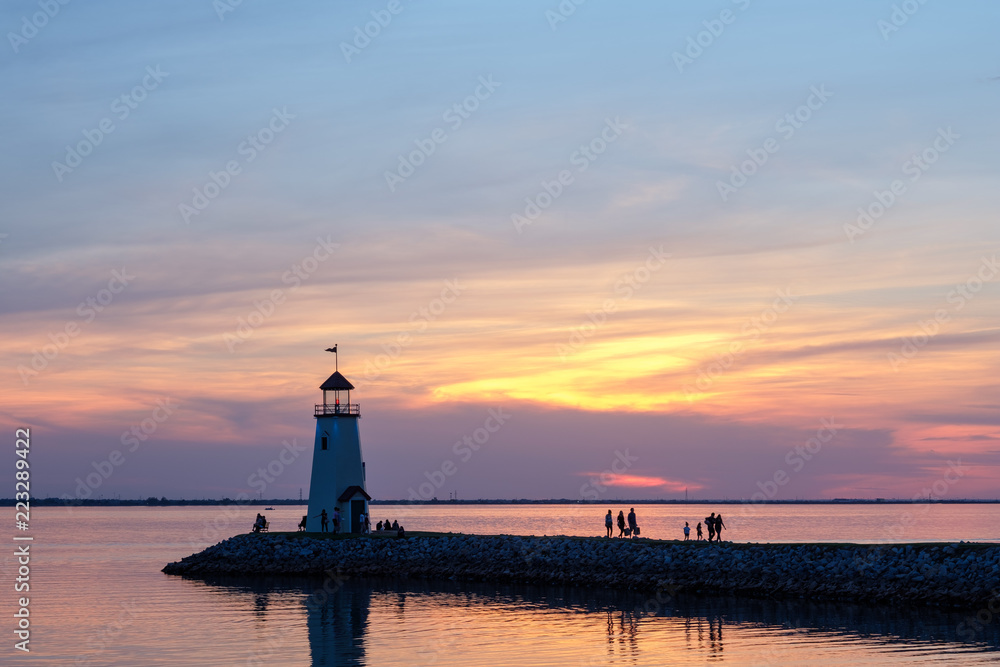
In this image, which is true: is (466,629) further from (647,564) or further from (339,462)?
(339,462)

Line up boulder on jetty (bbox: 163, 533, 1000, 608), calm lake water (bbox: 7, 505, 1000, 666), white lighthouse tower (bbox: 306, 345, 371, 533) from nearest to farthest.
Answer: calm lake water (bbox: 7, 505, 1000, 666)
boulder on jetty (bbox: 163, 533, 1000, 608)
white lighthouse tower (bbox: 306, 345, 371, 533)

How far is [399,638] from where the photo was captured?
32.9 m

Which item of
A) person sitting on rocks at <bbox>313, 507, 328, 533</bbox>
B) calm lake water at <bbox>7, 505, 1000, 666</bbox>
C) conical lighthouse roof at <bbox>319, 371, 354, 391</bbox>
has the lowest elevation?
calm lake water at <bbox>7, 505, 1000, 666</bbox>

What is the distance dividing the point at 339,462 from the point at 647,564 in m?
20.5

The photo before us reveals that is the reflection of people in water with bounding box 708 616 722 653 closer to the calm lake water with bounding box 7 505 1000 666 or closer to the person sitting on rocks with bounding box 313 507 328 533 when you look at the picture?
the calm lake water with bounding box 7 505 1000 666

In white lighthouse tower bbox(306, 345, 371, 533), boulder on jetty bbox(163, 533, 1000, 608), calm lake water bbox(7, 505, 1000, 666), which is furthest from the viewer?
white lighthouse tower bbox(306, 345, 371, 533)

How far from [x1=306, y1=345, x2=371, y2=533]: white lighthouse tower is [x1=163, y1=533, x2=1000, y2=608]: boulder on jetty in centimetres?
206

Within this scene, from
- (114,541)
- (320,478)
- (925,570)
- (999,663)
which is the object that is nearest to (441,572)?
(320,478)

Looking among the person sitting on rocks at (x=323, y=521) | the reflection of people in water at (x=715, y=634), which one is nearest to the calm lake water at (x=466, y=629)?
the reflection of people in water at (x=715, y=634)

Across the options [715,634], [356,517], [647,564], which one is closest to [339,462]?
[356,517]

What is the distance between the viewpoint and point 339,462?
194 feet

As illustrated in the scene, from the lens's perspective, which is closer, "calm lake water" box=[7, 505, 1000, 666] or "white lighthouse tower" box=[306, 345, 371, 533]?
"calm lake water" box=[7, 505, 1000, 666]

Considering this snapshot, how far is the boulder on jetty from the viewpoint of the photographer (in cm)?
3778
